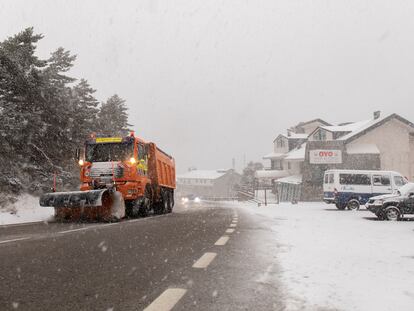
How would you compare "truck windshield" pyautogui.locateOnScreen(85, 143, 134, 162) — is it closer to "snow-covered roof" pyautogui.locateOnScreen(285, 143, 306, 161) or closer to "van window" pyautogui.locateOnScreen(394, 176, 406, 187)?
"van window" pyautogui.locateOnScreen(394, 176, 406, 187)

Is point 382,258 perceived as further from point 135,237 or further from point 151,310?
point 135,237

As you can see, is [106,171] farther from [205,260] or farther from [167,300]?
[167,300]

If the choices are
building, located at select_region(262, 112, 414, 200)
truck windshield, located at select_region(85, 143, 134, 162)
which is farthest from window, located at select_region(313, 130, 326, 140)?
truck windshield, located at select_region(85, 143, 134, 162)

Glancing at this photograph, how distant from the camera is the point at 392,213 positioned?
17062 millimetres

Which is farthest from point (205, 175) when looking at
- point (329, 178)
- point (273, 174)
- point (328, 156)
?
point (329, 178)


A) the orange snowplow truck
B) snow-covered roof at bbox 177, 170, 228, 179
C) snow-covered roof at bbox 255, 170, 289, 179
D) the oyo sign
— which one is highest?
snow-covered roof at bbox 177, 170, 228, 179

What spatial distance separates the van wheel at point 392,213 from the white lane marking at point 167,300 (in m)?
14.6

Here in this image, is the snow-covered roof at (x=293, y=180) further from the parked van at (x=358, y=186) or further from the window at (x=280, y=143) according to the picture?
the parked van at (x=358, y=186)

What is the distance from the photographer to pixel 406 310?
348 centimetres

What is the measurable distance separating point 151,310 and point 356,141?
48.7m

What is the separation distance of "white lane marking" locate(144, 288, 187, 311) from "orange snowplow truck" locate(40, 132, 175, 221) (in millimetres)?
9766

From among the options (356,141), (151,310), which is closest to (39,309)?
(151,310)

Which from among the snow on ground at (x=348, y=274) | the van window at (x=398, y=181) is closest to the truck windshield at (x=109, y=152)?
the snow on ground at (x=348, y=274)

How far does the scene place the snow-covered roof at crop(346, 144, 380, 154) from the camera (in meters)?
47.7
